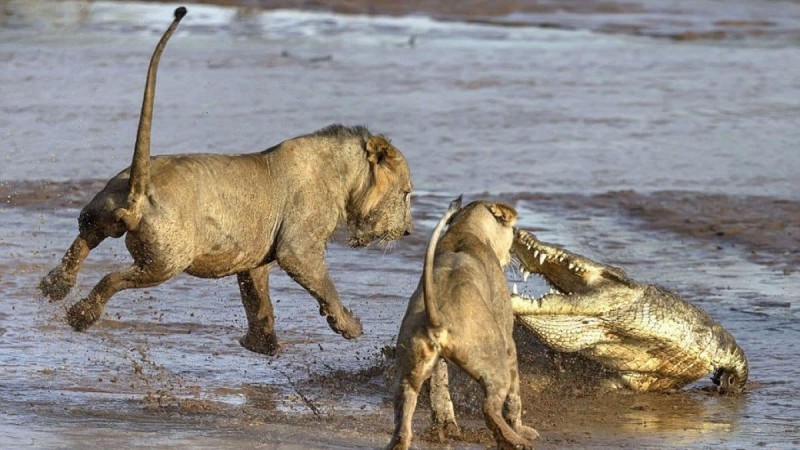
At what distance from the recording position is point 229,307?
32.9ft

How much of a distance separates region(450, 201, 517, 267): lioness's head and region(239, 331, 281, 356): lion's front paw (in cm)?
160

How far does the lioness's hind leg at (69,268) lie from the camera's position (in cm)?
715

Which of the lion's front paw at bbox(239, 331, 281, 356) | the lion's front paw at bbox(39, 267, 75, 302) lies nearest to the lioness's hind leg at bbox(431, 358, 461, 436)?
the lion's front paw at bbox(239, 331, 281, 356)

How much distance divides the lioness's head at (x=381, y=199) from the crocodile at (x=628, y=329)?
651 millimetres

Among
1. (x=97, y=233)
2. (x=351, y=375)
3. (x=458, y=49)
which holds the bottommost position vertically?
(x=458, y=49)

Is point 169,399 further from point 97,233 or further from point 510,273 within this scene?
point 510,273

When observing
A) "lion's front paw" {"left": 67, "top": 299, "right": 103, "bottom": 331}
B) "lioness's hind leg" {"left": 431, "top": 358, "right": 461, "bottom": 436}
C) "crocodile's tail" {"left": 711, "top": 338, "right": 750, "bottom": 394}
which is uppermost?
"lion's front paw" {"left": 67, "top": 299, "right": 103, "bottom": 331}

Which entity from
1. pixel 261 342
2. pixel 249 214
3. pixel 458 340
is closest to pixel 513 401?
pixel 458 340

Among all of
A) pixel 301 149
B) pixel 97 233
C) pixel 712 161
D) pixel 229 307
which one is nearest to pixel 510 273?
pixel 229 307

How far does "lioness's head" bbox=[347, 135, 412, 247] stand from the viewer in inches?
319

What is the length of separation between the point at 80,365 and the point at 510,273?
3.25 metres

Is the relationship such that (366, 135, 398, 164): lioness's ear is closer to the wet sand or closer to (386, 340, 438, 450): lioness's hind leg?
the wet sand

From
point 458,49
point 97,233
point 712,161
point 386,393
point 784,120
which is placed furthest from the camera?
point 458,49

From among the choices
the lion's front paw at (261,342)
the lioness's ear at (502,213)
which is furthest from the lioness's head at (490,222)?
the lion's front paw at (261,342)
